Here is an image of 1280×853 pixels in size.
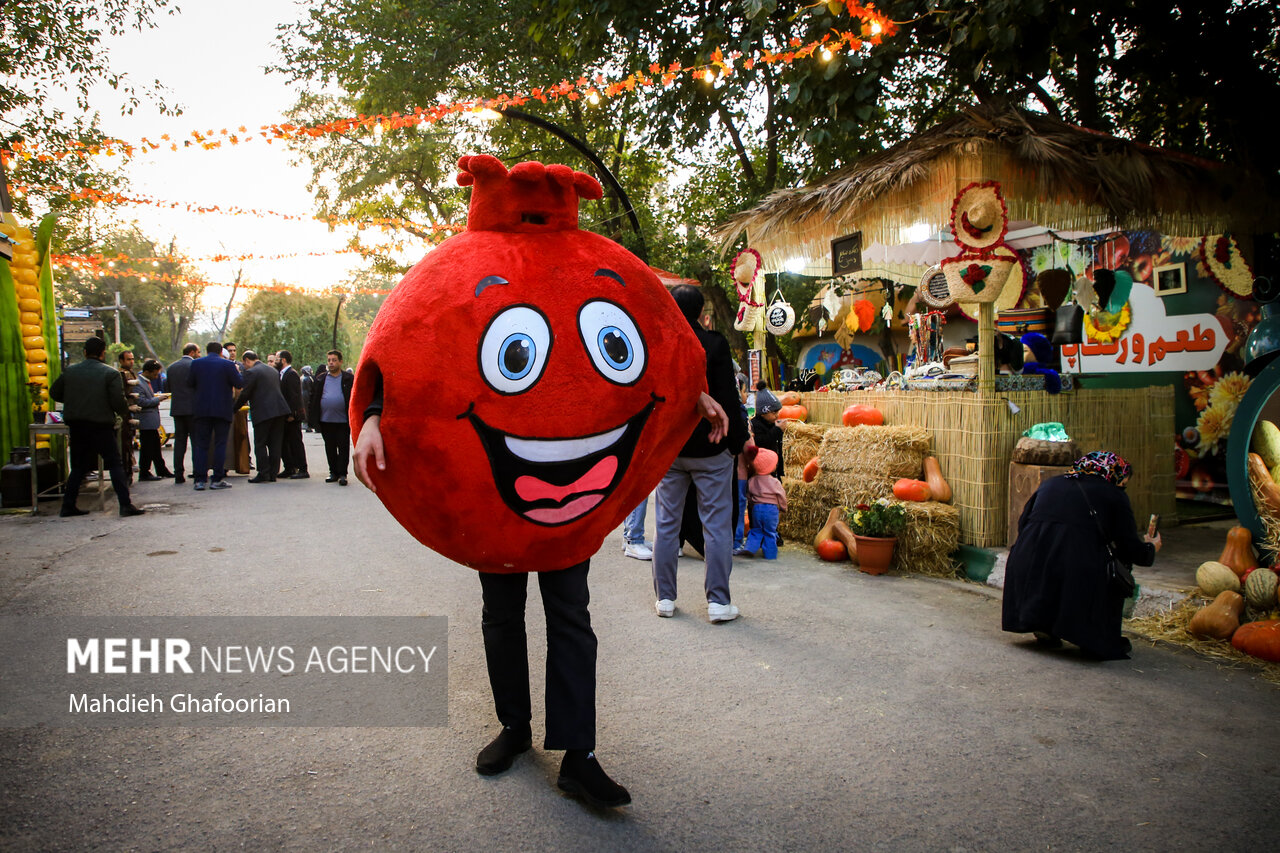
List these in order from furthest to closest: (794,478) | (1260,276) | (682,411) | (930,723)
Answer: (794,478) → (1260,276) → (930,723) → (682,411)

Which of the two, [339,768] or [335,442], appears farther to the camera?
[335,442]

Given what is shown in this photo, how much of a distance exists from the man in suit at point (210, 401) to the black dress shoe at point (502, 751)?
→ 356 inches

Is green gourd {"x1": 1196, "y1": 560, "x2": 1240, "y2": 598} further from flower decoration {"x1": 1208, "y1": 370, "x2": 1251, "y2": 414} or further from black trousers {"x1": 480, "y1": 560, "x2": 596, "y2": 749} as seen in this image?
flower decoration {"x1": 1208, "y1": 370, "x2": 1251, "y2": 414}

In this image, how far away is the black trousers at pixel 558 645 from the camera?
8.91ft

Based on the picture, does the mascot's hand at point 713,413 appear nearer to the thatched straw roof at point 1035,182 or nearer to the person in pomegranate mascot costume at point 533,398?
the person in pomegranate mascot costume at point 533,398

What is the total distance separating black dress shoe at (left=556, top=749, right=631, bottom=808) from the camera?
2.61m

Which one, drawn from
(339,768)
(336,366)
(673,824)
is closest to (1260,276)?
(673,824)

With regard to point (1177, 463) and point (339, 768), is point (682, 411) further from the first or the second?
point (1177, 463)

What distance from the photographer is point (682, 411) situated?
275cm

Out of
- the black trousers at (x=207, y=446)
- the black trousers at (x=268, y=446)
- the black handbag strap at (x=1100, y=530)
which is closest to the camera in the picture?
the black handbag strap at (x=1100, y=530)

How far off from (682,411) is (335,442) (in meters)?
10.0

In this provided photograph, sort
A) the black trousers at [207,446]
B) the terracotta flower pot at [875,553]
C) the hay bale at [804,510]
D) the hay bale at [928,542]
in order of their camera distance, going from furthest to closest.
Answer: the black trousers at [207,446], the hay bale at [804,510], the hay bale at [928,542], the terracotta flower pot at [875,553]

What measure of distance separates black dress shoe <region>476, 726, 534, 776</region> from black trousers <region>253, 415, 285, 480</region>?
989 centimetres

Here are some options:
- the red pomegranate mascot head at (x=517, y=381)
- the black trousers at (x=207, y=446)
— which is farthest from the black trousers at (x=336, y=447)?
the red pomegranate mascot head at (x=517, y=381)
